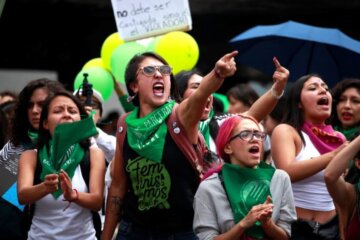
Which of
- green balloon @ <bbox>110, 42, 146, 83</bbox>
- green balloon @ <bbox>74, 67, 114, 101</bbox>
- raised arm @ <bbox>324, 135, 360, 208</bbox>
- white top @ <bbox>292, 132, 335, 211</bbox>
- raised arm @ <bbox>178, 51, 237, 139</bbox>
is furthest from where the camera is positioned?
green balloon @ <bbox>74, 67, 114, 101</bbox>

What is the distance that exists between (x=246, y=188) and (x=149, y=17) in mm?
2597

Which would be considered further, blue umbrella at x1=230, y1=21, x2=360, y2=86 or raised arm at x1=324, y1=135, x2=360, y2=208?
blue umbrella at x1=230, y1=21, x2=360, y2=86

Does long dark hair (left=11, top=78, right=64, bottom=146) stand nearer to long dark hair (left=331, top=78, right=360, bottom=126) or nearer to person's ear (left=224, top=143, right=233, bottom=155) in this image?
person's ear (left=224, top=143, right=233, bottom=155)

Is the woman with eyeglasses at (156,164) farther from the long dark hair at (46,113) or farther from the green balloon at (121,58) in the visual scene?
the green balloon at (121,58)

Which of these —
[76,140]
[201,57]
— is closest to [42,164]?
[76,140]

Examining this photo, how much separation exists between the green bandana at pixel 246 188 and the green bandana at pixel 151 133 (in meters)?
0.40

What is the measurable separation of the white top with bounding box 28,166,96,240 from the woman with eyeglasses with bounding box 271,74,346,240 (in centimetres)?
121

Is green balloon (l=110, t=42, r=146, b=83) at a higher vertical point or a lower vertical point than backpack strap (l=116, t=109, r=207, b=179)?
higher

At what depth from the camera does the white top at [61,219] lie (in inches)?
226

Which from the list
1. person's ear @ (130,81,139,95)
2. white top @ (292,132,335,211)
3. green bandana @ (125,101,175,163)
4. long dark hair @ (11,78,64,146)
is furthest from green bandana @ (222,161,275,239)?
long dark hair @ (11,78,64,146)

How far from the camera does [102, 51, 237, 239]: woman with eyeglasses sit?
5.29 metres

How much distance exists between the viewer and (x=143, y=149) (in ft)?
17.4

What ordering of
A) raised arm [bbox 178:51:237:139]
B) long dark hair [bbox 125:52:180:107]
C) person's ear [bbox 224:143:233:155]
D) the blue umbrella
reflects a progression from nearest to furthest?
raised arm [bbox 178:51:237:139] < person's ear [bbox 224:143:233:155] < long dark hair [bbox 125:52:180:107] < the blue umbrella

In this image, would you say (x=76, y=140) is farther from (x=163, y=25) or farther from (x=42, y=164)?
(x=163, y=25)
